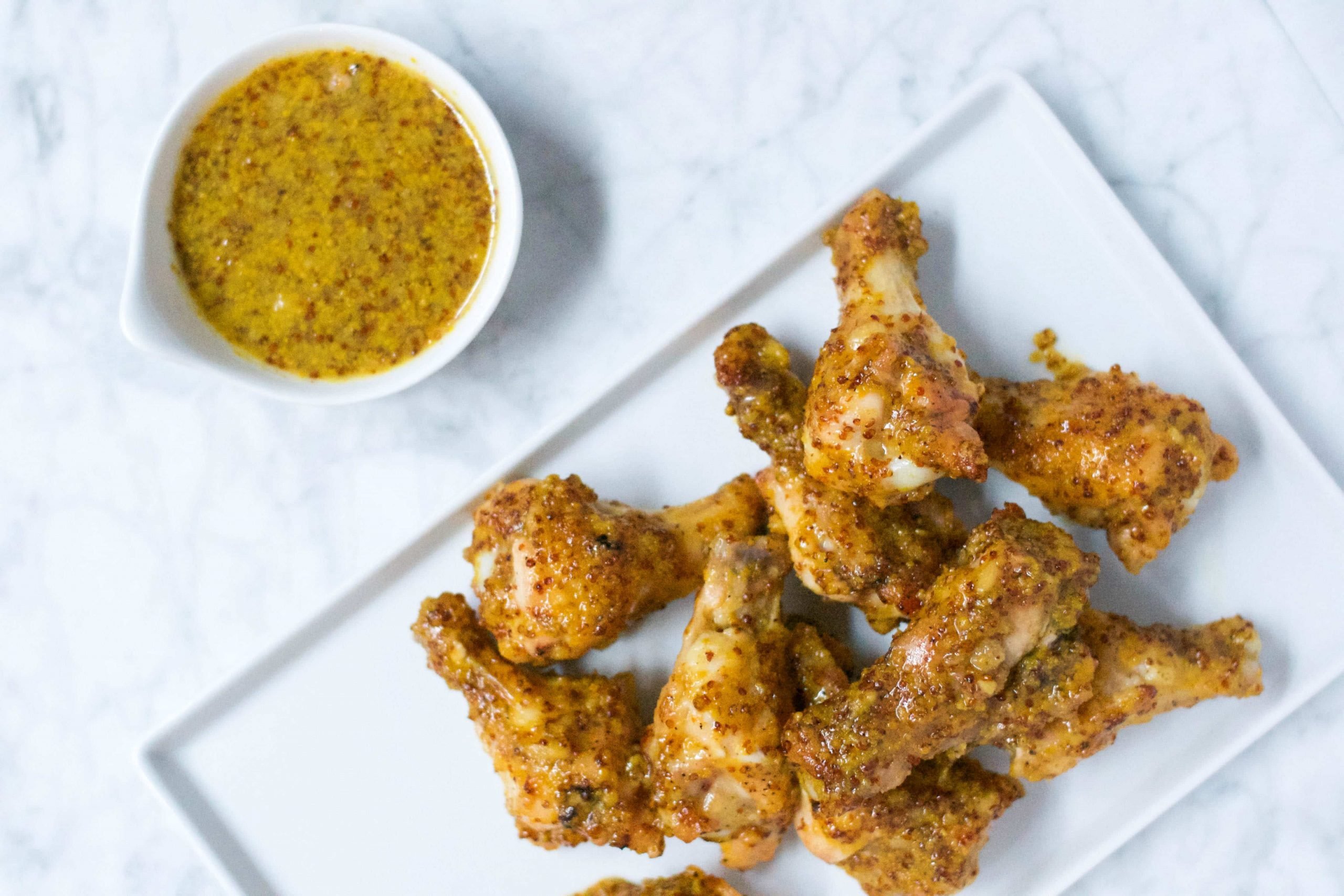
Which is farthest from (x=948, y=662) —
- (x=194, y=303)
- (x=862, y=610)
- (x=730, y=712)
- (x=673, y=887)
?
(x=194, y=303)

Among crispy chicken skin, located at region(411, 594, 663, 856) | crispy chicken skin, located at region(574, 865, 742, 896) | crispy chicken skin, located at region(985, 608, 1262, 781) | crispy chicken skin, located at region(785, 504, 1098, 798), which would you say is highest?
crispy chicken skin, located at region(411, 594, 663, 856)

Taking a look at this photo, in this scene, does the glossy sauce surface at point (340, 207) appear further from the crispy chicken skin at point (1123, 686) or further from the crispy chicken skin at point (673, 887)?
the crispy chicken skin at point (1123, 686)

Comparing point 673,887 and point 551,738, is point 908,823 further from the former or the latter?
point 551,738

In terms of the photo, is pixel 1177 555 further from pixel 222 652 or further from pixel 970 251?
pixel 222 652

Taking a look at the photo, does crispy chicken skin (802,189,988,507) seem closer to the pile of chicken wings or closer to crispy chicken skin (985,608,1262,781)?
the pile of chicken wings

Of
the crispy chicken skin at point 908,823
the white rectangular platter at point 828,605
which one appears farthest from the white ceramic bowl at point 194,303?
the crispy chicken skin at point 908,823

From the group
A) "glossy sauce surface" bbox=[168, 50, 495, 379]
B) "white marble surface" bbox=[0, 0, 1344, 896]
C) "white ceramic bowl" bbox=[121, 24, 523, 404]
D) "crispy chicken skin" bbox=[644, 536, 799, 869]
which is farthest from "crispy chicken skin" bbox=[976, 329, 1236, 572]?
"glossy sauce surface" bbox=[168, 50, 495, 379]
